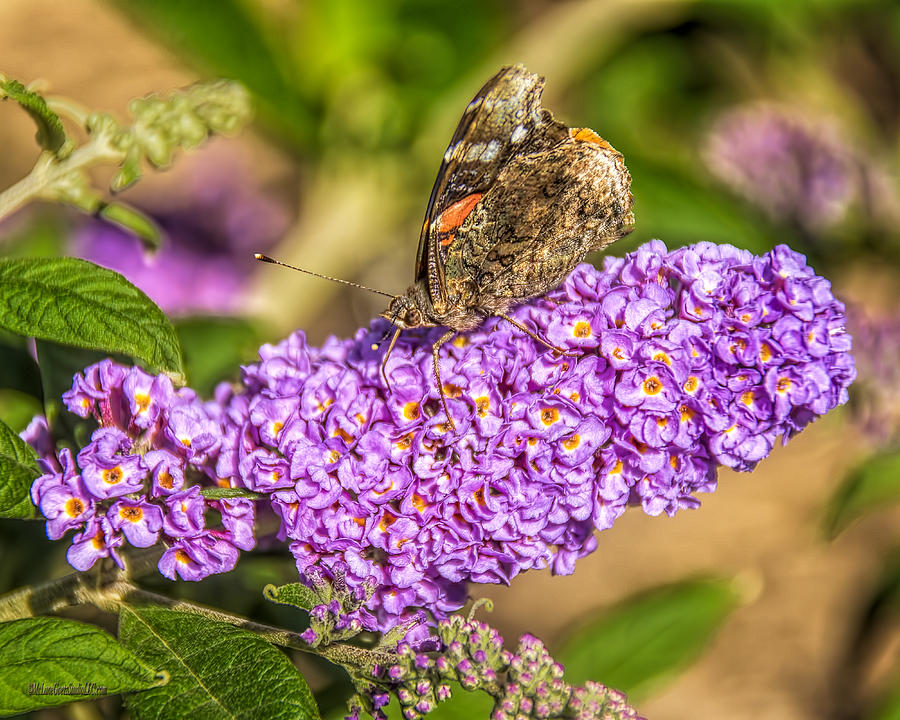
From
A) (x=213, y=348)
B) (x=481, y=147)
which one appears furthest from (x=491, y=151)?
(x=213, y=348)

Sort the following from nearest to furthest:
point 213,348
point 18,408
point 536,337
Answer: point 536,337, point 18,408, point 213,348

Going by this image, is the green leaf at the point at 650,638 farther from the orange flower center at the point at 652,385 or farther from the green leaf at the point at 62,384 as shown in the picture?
the green leaf at the point at 62,384

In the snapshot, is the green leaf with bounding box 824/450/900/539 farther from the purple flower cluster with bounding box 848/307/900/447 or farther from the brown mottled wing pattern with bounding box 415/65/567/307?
the brown mottled wing pattern with bounding box 415/65/567/307

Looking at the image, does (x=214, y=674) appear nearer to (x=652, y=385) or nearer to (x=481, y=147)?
(x=652, y=385)

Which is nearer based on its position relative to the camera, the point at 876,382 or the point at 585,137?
the point at 585,137

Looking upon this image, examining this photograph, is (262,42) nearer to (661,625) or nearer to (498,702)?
(661,625)

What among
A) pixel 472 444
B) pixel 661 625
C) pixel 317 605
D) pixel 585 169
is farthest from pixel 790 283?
pixel 661 625
